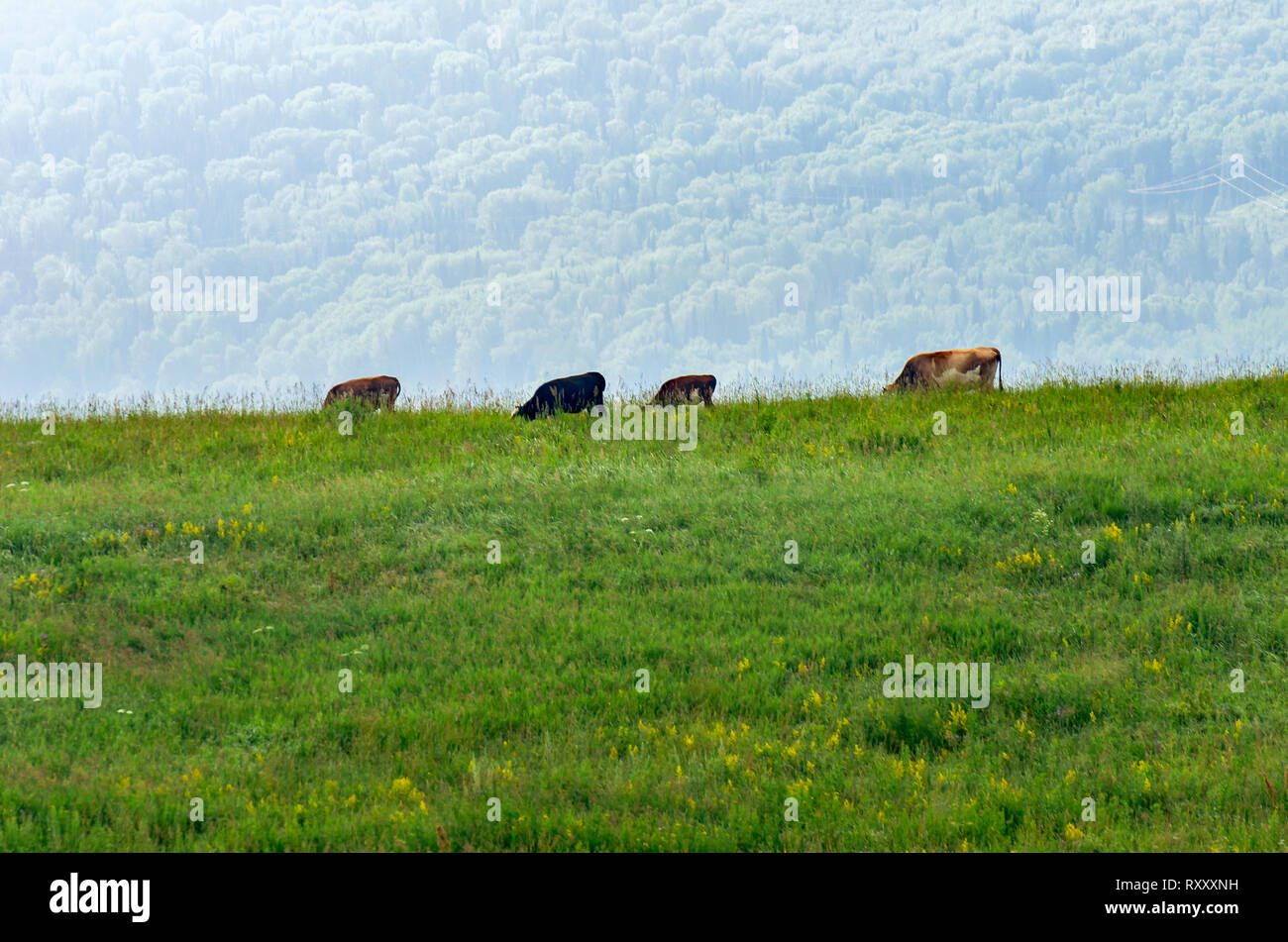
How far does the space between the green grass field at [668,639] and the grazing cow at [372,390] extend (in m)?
4.99

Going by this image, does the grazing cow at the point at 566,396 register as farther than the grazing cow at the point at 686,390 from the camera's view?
No

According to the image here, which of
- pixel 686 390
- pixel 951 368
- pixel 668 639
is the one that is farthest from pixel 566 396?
pixel 668 639

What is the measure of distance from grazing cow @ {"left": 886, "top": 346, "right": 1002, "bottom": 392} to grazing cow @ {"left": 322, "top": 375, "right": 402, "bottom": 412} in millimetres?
11329

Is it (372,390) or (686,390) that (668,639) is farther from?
(372,390)

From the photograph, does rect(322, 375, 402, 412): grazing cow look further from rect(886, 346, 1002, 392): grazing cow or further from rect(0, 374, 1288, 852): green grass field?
rect(886, 346, 1002, 392): grazing cow

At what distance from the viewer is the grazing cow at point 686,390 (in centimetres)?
2341

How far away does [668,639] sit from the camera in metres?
11.0

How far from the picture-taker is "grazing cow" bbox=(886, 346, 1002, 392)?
78.7 ft

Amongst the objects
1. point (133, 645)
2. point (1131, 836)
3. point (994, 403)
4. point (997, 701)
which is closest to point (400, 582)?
point (133, 645)

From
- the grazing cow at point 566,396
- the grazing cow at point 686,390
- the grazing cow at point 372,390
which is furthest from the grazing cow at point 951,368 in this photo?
the grazing cow at point 372,390

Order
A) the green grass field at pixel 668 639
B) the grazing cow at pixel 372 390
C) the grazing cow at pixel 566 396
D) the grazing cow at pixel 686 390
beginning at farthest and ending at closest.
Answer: the grazing cow at pixel 372 390 < the grazing cow at pixel 686 390 < the grazing cow at pixel 566 396 < the green grass field at pixel 668 639

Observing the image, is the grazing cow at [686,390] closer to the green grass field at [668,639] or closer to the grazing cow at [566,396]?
the grazing cow at [566,396]

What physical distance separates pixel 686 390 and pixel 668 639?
13.4 metres
